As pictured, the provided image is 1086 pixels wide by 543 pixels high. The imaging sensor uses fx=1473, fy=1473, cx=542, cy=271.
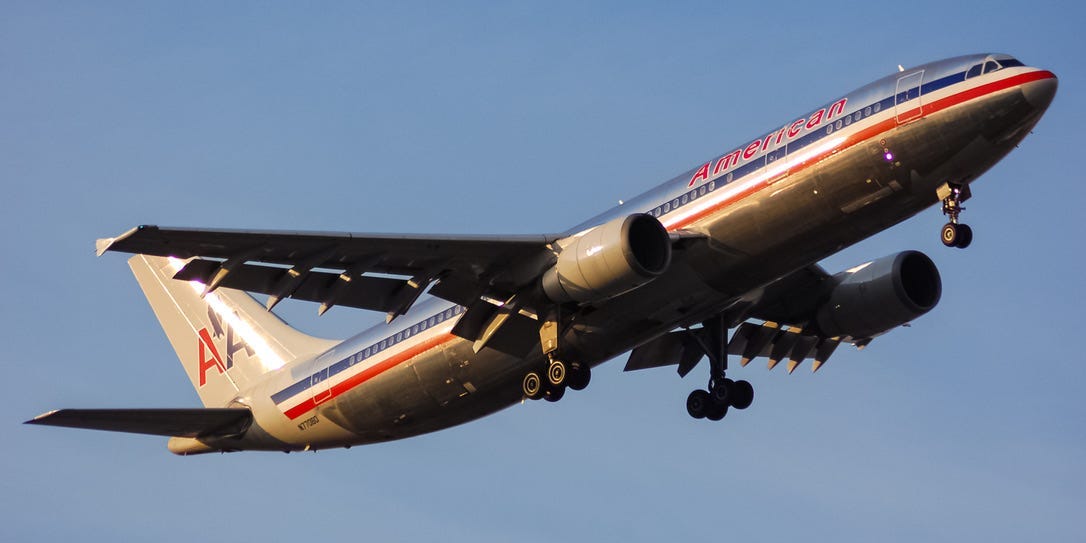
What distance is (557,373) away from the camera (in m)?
33.2

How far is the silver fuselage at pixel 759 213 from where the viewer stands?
95.5 ft

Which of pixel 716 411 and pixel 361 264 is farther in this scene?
pixel 716 411

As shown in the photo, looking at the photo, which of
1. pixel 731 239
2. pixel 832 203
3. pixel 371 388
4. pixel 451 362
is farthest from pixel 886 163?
pixel 371 388

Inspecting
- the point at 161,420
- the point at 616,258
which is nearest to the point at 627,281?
the point at 616,258

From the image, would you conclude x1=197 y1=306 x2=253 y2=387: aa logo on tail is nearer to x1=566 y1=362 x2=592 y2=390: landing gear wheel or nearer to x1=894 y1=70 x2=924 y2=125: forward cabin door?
x1=566 y1=362 x2=592 y2=390: landing gear wheel

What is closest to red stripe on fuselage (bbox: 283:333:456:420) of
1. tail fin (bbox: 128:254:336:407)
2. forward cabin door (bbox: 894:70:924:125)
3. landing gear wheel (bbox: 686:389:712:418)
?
tail fin (bbox: 128:254:336:407)

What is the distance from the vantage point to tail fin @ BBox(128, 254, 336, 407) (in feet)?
132

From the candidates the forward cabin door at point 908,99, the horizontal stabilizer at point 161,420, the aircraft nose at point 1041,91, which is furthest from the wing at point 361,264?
the aircraft nose at point 1041,91

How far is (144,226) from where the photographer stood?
27828mm

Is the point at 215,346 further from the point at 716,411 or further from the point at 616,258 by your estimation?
the point at 616,258

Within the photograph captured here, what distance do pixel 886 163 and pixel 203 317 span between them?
21473 mm

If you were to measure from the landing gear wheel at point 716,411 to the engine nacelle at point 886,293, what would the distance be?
3.81m

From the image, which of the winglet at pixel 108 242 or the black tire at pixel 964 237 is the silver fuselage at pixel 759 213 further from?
the winglet at pixel 108 242

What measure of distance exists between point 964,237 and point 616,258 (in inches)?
276
